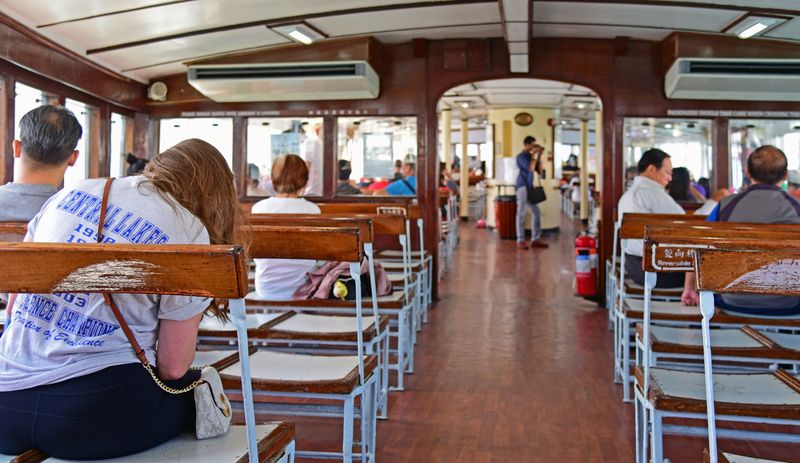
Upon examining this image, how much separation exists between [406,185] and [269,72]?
164cm

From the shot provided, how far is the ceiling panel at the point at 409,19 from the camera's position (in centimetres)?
562

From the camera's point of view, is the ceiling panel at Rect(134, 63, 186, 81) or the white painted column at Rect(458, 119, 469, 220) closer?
the ceiling panel at Rect(134, 63, 186, 81)

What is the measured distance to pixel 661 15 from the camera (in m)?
5.63

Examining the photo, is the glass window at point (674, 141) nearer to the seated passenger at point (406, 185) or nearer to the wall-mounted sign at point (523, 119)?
the seated passenger at point (406, 185)

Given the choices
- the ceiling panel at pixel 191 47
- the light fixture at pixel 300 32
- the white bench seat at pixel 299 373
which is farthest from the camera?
the ceiling panel at pixel 191 47

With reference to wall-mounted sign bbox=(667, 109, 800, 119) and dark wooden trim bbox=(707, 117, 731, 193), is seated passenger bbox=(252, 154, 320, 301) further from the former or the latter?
dark wooden trim bbox=(707, 117, 731, 193)

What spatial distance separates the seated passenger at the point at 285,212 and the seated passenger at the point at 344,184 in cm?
296

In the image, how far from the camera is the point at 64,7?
15.3 feet

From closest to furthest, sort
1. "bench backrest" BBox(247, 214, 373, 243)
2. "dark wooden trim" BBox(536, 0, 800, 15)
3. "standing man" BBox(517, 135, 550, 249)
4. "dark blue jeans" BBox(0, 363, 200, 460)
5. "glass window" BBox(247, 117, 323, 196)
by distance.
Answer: "dark blue jeans" BBox(0, 363, 200, 460)
"bench backrest" BBox(247, 214, 373, 243)
"dark wooden trim" BBox(536, 0, 800, 15)
"glass window" BBox(247, 117, 323, 196)
"standing man" BBox(517, 135, 550, 249)

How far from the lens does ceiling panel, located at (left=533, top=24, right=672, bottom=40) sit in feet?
20.4

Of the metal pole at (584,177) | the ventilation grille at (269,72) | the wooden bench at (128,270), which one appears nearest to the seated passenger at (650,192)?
the ventilation grille at (269,72)

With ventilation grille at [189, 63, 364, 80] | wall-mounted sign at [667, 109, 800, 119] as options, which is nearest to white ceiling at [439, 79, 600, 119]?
wall-mounted sign at [667, 109, 800, 119]

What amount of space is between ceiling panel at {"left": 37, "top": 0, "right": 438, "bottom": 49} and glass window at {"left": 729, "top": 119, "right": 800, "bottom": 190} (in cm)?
357

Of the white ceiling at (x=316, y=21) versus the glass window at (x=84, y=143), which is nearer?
the white ceiling at (x=316, y=21)
